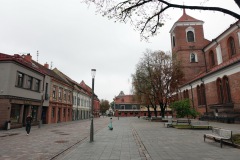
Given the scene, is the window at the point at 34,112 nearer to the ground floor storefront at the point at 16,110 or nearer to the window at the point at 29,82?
the ground floor storefront at the point at 16,110

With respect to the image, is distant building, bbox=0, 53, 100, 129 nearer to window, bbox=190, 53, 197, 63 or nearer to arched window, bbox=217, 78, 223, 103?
arched window, bbox=217, 78, 223, 103

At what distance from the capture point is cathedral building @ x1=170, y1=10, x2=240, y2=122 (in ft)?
96.2

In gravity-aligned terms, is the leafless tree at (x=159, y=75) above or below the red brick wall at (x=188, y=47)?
below

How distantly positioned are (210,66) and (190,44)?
24.1 ft

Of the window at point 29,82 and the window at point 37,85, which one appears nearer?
the window at point 29,82

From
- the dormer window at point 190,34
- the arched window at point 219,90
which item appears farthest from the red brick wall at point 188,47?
the arched window at point 219,90

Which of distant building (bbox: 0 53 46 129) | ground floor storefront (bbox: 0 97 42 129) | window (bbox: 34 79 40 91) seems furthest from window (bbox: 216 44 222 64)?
ground floor storefront (bbox: 0 97 42 129)

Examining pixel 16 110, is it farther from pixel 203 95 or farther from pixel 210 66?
pixel 210 66

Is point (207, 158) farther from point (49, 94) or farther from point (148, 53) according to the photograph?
point (148, 53)

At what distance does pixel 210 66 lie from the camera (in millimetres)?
45156

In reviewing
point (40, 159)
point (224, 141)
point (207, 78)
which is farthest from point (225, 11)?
point (207, 78)

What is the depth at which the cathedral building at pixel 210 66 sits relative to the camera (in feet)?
96.2

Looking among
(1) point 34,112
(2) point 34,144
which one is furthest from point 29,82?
(2) point 34,144

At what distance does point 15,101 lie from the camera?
21.7 m
